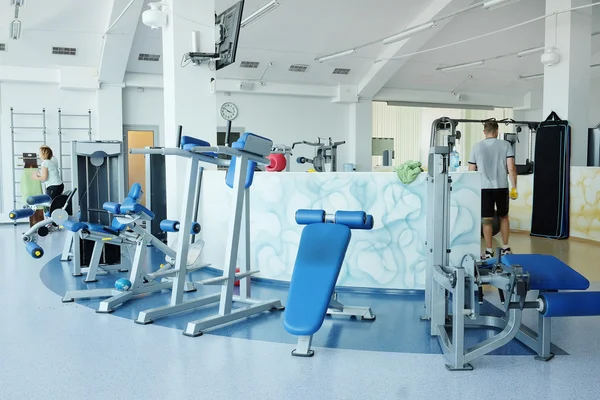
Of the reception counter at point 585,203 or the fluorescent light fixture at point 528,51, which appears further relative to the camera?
the fluorescent light fixture at point 528,51

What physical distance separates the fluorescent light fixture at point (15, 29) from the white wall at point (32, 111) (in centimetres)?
153

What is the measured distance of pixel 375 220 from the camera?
4805 millimetres

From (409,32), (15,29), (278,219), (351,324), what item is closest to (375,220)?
(278,219)

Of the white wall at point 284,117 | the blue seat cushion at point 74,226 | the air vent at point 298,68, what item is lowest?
the blue seat cushion at point 74,226

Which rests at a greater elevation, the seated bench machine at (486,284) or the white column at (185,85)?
the white column at (185,85)

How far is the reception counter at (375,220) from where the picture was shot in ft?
15.4

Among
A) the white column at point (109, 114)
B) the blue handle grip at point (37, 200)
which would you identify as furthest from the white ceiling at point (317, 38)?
the blue handle grip at point (37, 200)

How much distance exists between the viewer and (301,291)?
3320mm

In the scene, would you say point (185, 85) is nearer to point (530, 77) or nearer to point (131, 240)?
point (131, 240)

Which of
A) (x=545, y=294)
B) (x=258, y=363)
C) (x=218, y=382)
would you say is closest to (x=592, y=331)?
(x=545, y=294)

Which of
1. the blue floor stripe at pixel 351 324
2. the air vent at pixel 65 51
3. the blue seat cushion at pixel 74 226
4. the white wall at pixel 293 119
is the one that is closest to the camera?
the blue floor stripe at pixel 351 324

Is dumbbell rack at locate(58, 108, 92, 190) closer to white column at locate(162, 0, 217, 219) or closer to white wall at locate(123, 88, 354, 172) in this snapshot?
white wall at locate(123, 88, 354, 172)

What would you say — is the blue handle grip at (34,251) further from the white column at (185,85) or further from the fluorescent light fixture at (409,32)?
the fluorescent light fixture at (409,32)

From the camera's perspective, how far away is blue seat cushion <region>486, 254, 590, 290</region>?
316 centimetres
